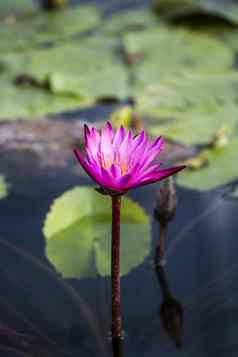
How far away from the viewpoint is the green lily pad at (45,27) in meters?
3.22

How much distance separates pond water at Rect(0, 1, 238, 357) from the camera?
1.55 metres

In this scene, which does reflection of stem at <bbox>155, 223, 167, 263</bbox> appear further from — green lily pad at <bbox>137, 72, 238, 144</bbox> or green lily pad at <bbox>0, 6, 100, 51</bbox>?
green lily pad at <bbox>0, 6, 100, 51</bbox>

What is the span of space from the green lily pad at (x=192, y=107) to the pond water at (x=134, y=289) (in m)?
0.33

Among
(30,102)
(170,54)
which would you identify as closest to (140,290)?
(30,102)

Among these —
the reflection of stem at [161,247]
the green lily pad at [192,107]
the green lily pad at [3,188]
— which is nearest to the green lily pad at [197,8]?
the green lily pad at [192,107]

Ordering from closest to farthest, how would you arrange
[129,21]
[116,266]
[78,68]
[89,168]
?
[89,168], [116,266], [78,68], [129,21]

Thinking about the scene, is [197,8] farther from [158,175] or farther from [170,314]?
[158,175]

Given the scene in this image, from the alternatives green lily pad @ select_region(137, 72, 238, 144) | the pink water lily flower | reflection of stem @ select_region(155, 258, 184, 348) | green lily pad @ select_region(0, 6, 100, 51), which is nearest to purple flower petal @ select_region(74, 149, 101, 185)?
the pink water lily flower

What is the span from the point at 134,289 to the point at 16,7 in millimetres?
2329

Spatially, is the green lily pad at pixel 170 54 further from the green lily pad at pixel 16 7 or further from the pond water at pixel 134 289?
the pond water at pixel 134 289

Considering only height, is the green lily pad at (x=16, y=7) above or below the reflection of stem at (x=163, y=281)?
above

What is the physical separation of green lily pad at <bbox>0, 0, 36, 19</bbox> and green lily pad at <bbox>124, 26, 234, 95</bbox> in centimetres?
70

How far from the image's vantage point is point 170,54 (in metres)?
3.04

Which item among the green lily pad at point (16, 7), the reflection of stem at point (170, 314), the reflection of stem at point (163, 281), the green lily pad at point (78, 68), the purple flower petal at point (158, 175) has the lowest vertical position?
the reflection of stem at point (170, 314)
